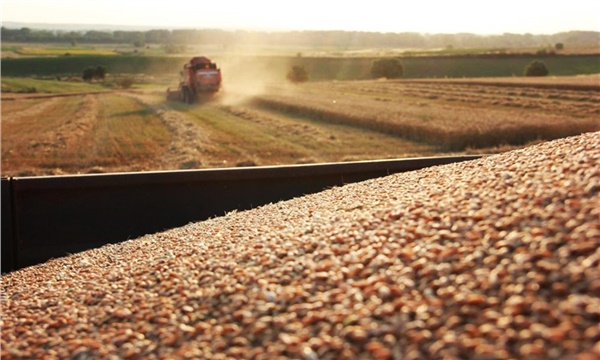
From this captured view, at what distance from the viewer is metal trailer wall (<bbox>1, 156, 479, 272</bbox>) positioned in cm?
607

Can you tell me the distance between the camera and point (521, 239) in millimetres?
3305

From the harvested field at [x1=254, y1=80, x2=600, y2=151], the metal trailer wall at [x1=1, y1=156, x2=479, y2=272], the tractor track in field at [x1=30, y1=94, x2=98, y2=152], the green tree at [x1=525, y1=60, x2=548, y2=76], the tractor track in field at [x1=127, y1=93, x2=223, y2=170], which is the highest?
the green tree at [x1=525, y1=60, x2=548, y2=76]

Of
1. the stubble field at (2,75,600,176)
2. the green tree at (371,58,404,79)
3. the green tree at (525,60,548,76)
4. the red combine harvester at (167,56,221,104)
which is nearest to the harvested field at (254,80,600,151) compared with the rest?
the stubble field at (2,75,600,176)

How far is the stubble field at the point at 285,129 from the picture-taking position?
17.5m

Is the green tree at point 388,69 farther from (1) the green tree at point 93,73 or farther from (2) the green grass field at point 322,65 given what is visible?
(1) the green tree at point 93,73

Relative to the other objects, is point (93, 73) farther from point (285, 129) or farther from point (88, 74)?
point (285, 129)

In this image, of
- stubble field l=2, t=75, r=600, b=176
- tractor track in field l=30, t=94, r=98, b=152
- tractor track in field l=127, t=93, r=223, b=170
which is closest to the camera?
tractor track in field l=127, t=93, r=223, b=170

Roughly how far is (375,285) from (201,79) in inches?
1241

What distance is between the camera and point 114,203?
6.21 meters

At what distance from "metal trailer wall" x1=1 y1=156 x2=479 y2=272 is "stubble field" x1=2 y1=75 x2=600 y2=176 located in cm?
921

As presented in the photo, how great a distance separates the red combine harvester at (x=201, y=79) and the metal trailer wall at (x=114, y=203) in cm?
2797

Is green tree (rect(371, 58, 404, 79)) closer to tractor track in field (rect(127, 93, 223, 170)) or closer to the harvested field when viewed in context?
the harvested field

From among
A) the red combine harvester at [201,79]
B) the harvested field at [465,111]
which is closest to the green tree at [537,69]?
the harvested field at [465,111]

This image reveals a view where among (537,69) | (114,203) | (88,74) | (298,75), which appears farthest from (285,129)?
(88,74)
